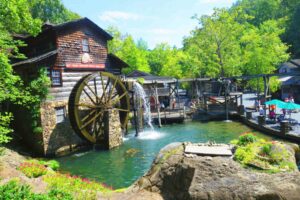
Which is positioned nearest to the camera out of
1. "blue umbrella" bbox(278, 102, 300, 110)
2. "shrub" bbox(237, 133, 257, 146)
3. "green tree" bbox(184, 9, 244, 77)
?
"shrub" bbox(237, 133, 257, 146)

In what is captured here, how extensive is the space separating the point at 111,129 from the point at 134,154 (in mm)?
2664

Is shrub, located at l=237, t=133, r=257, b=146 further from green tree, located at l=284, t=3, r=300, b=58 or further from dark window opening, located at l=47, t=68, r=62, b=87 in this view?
green tree, located at l=284, t=3, r=300, b=58

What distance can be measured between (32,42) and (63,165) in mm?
9776

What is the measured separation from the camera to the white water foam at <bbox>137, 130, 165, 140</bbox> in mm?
20197

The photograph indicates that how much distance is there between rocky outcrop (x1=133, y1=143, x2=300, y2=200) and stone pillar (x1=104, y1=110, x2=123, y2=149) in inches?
357

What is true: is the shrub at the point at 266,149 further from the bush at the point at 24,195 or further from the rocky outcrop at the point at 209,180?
the bush at the point at 24,195

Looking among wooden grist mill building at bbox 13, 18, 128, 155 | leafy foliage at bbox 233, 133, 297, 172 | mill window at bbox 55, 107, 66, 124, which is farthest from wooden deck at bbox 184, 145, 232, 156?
mill window at bbox 55, 107, 66, 124

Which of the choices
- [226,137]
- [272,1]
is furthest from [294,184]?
[272,1]

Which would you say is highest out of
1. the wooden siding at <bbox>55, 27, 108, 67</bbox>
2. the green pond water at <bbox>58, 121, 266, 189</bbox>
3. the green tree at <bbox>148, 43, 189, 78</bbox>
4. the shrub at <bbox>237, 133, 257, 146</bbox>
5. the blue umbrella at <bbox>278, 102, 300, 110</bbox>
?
the green tree at <bbox>148, 43, 189, 78</bbox>

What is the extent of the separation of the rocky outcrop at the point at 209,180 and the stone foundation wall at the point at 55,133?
9.25 metres

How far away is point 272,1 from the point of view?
191ft

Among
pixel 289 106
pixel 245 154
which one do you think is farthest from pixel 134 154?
pixel 289 106

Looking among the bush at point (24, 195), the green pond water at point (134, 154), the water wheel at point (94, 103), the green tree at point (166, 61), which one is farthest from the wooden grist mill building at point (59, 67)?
the green tree at point (166, 61)

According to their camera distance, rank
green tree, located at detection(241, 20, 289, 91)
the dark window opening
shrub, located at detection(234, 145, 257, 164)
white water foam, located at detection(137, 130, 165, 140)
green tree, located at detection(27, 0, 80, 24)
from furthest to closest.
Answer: green tree, located at detection(27, 0, 80, 24) < green tree, located at detection(241, 20, 289, 91) < white water foam, located at detection(137, 130, 165, 140) < the dark window opening < shrub, located at detection(234, 145, 257, 164)
